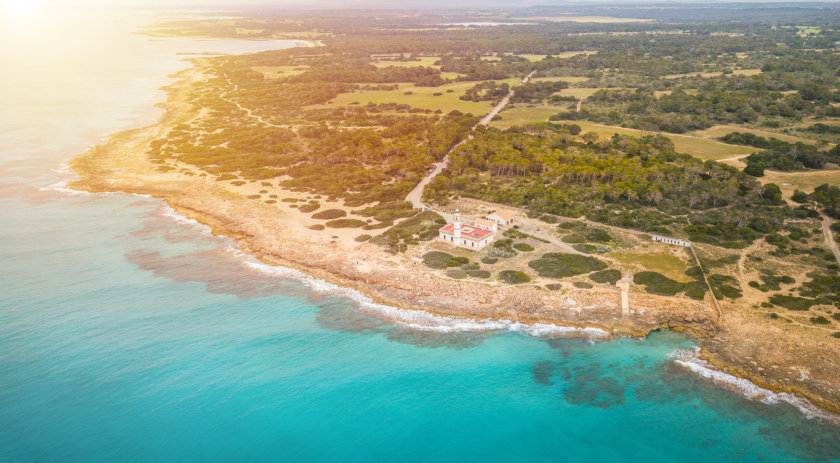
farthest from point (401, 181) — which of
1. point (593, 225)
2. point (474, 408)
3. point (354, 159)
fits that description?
point (474, 408)

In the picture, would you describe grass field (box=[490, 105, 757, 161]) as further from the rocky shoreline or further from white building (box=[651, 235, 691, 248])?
the rocky shoreline

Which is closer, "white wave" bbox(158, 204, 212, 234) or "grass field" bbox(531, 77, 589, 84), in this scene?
"white wave" bbox(158, 204, 212, 234)

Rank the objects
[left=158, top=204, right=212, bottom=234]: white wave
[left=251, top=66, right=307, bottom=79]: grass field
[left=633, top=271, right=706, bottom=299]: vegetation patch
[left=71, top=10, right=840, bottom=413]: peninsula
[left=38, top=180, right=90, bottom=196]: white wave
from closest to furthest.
Answer: [left=71, top=10, right=840, bottom=413]: peninsula, [left=633, top=271, right=706, bottom=299]: vegetation patch, [left=158, top=204, right=212, bottom=234]: white wave, [left=38, top=180, right=90, bottom=196]: white wave, [left=251, top=66, right=307, bottom=79]: grass field

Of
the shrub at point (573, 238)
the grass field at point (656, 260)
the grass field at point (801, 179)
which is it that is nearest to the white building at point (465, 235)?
the shrub at point (573, 238)

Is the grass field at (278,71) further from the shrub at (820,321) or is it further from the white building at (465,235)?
the shrub at (820,321)

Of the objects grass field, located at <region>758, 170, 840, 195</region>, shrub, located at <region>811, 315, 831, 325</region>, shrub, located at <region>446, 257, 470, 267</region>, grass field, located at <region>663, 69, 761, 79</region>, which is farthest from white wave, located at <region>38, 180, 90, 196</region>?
grass field, located at <region>663, 69, 761, 79</region>

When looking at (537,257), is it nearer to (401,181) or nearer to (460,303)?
(460,303)
